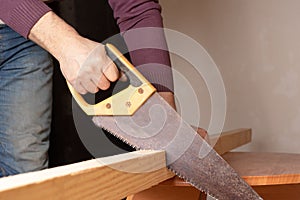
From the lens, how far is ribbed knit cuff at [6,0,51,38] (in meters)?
0.75

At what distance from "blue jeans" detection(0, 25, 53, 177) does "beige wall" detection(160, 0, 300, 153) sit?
81 cm

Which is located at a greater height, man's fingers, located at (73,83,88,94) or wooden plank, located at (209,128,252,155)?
man's fingers, located at (73,83,88,94)

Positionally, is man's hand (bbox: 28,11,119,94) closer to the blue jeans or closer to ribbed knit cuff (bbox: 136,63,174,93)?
ribbed knit cuff (bbox: 136,63,174,93)

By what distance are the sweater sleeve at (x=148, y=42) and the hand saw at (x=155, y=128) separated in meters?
0.14

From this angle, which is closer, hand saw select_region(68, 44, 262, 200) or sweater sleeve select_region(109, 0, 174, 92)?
hand saw select_region(68, 44, 262, 200)

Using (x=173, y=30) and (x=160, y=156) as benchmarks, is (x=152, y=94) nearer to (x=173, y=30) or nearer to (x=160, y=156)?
(x=160, y=156)

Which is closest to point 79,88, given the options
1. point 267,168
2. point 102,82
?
point 102,82

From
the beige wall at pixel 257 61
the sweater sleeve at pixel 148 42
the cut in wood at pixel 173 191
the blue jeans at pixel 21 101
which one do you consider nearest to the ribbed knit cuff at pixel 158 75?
the sweater sleeve at pixel 148 42

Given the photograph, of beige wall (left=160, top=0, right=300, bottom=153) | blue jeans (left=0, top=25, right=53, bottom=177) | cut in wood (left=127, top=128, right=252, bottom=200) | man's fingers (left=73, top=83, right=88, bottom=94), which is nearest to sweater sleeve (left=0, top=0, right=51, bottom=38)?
man's fingers (left=73, top=83, right=88, bottom=94)

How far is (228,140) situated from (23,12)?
61 centimetres

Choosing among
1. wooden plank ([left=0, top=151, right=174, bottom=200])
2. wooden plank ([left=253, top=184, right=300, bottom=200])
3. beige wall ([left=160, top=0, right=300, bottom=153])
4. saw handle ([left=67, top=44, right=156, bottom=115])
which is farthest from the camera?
beige wall ([left=160, top=0, right=300, bottom=153])

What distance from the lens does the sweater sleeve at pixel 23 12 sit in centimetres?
75

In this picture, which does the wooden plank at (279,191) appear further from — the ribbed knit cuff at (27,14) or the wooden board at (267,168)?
the ribbed knit cuff at (27,14)

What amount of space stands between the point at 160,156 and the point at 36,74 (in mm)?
430
